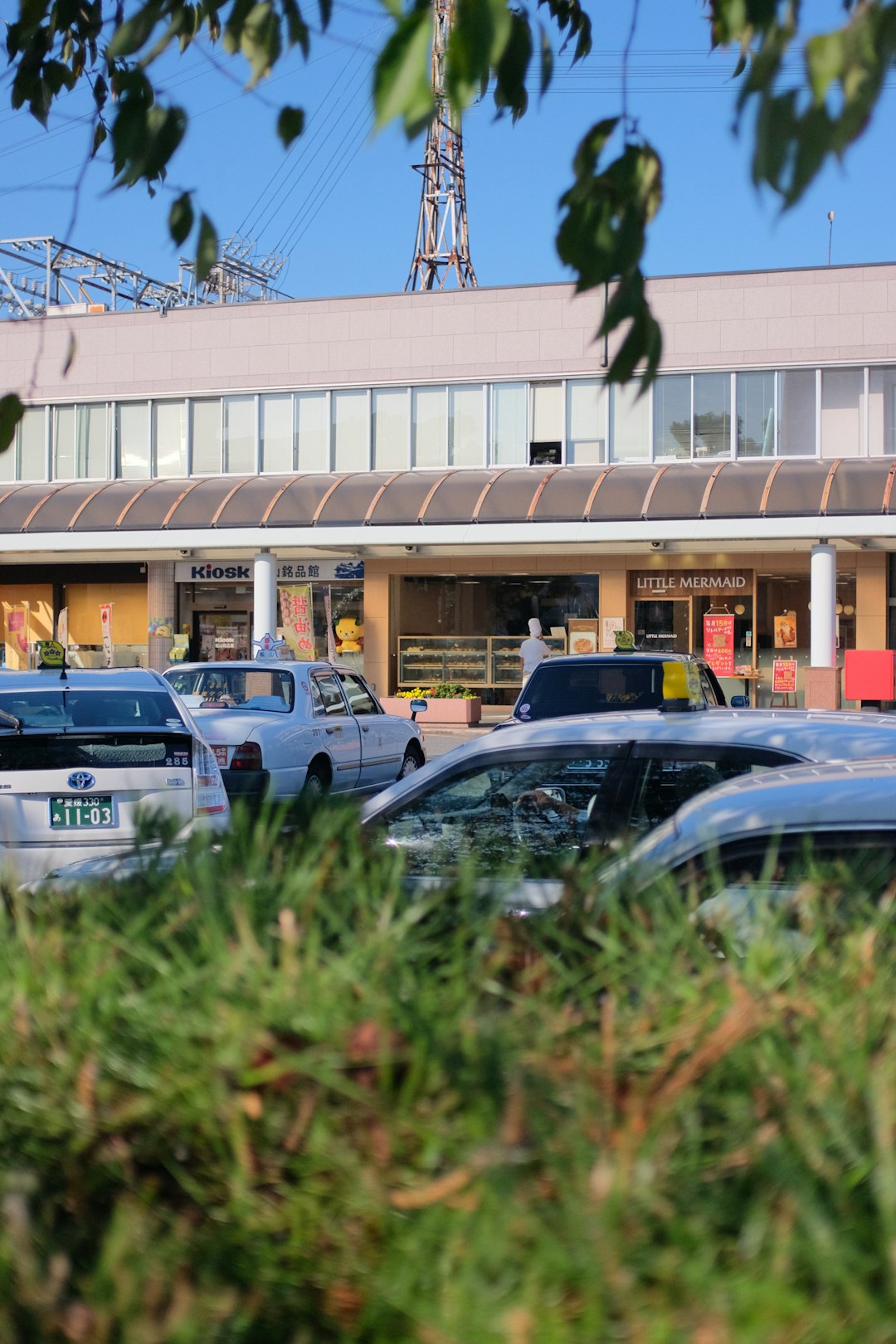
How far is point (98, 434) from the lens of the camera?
34062 mm

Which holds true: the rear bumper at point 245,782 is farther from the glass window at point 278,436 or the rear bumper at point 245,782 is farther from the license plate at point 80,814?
the glass window at point 278,436

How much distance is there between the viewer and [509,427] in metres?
30.7

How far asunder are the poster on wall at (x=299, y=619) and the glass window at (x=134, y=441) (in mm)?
4794

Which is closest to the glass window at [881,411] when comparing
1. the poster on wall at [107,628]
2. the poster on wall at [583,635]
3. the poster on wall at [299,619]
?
the poster on wall at [583,635]

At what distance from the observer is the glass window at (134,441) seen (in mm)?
33656

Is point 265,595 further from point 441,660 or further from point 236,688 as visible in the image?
point 236,688

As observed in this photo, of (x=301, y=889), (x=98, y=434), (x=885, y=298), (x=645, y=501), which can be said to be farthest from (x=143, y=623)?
(x=301, y=889)

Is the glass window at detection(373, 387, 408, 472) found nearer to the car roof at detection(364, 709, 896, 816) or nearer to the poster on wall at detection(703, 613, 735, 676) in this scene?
the poster on wall at detection(703, 613, 735, 676)

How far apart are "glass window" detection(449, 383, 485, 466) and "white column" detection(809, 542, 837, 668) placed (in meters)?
8.05

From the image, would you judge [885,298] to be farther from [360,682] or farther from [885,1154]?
[885,1154]

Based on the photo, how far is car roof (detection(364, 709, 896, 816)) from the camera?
16.2 ft

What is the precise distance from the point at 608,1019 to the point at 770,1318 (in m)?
0.49

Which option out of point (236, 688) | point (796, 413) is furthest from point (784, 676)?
point (236, 688)

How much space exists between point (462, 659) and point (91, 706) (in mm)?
21561
